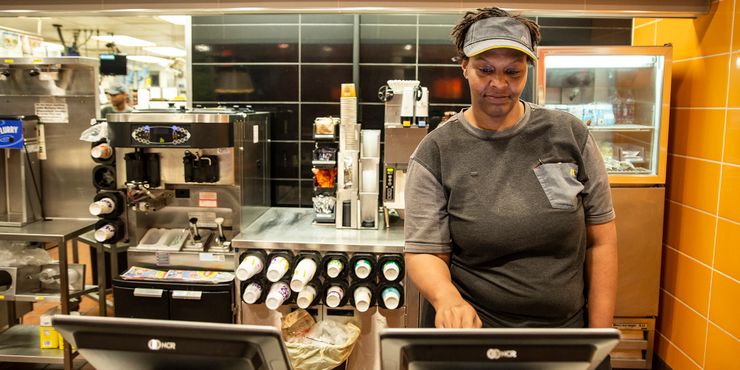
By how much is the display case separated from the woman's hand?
2.41 metres

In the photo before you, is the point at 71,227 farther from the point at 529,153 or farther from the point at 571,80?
the point at 571,80

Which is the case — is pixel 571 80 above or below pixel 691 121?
above

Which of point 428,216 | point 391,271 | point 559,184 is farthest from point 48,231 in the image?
point 559,184

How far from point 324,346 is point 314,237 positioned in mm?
602

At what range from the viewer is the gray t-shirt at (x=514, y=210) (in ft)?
4.69

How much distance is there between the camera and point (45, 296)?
332 centimetres

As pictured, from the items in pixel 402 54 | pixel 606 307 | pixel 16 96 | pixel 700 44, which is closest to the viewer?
pixel 606 307

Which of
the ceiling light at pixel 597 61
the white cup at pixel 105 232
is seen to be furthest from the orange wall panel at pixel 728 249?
the white cup at pixel 105 232

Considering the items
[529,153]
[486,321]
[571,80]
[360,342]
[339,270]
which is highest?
[571,80]

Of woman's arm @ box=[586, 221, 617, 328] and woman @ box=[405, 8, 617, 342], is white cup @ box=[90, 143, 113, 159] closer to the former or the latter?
woman @ box=[405, 8, 617, 342]

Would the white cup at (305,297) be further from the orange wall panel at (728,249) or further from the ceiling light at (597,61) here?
the orange wall panel at (728,249)

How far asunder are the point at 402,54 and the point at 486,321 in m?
3.27

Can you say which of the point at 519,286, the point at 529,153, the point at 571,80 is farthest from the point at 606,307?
the point at 571,80

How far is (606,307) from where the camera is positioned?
1.55 metres
